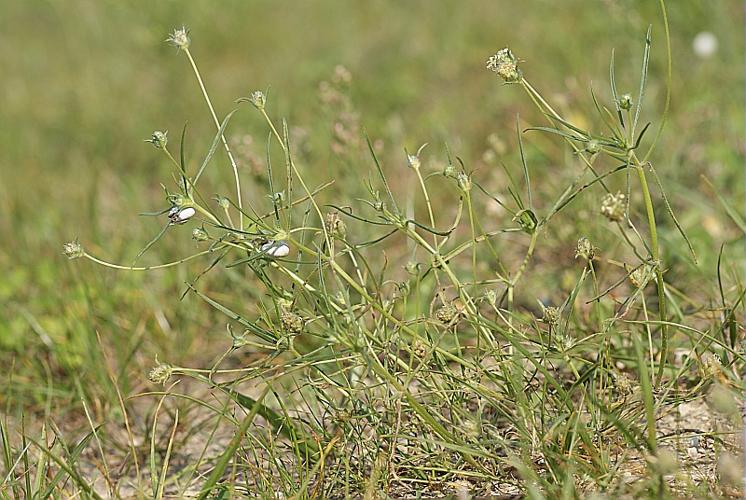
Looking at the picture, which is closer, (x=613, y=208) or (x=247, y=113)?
(x=613, y=208)

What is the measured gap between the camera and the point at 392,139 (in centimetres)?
339

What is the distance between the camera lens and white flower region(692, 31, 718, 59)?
3131mm

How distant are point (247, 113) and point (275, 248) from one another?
8.51ft

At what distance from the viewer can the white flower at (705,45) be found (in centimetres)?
313

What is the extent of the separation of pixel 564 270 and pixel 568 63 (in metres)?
1.41

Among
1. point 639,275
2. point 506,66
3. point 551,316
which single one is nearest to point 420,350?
point 551,316

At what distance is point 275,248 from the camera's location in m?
1.42

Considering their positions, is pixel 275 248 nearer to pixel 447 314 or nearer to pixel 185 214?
pixel 185 214

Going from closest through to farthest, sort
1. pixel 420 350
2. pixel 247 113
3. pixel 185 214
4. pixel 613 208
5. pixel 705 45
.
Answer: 1. pixel 613 208
2. pixel 185 214
3. pixel 420 350
4. pixel 705 45
5. pixel 247 113

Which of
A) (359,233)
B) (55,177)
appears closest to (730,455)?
(359,233)

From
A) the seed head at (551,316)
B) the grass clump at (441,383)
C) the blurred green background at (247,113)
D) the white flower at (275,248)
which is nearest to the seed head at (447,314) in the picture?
the grass clump at (441,383)

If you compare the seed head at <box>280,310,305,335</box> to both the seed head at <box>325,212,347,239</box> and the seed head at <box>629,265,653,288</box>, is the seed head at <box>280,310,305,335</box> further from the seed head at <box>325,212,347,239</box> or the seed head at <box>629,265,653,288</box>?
the seed head at <box>629,265,653,288</box>

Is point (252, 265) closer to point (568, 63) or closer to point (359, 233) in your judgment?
A: point (359, 233)

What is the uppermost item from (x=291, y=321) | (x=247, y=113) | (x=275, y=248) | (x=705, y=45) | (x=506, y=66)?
(x=247, y=113)
